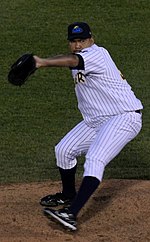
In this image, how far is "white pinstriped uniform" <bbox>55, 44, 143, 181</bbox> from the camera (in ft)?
24.3

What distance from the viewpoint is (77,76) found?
764cm

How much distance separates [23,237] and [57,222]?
1.63 feet

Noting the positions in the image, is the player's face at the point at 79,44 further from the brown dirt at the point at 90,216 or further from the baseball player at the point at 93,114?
the brown dirt at the point at 90,216

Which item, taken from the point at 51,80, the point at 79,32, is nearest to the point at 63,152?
the point at 79,32

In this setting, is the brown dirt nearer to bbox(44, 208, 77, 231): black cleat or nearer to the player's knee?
bbox(44, 208, 77, 231): black cleat

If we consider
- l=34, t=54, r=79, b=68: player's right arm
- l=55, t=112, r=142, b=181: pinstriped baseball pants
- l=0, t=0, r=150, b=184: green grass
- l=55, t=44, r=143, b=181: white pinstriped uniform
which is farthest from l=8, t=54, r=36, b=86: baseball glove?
l=0, t=0, r=150, b=184: green grass

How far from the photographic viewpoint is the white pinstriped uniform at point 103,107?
291 inches

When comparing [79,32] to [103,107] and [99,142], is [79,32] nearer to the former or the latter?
[103,107]

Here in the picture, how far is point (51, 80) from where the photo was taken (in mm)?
13883

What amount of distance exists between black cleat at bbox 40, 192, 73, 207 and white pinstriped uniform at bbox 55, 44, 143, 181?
0.64 m

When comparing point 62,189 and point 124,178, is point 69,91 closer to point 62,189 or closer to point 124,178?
point 124,178

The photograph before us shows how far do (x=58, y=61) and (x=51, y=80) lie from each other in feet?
22.2

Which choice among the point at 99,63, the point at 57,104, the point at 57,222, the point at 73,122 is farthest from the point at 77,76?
the point at 57,104

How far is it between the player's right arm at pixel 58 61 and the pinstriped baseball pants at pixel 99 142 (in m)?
0.71
